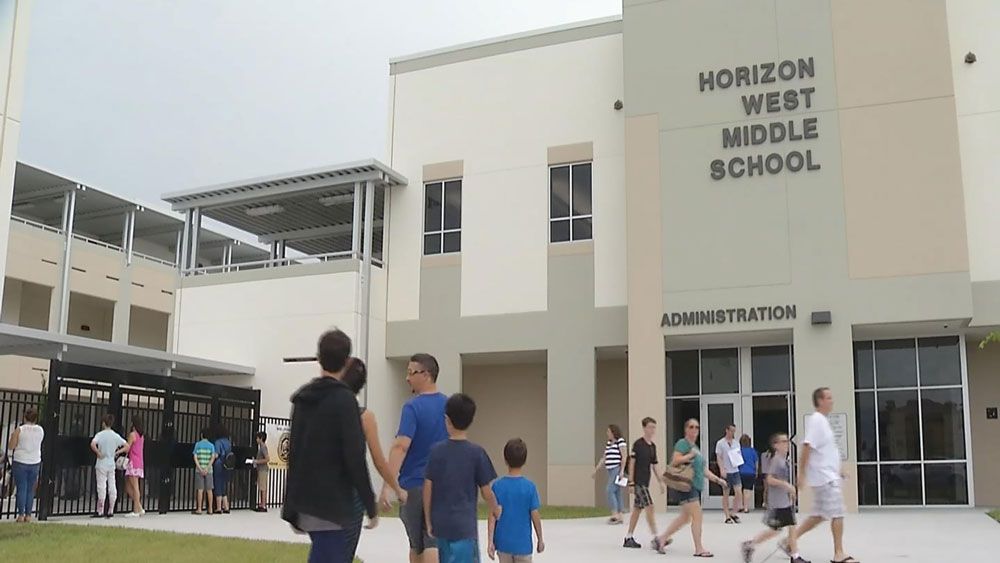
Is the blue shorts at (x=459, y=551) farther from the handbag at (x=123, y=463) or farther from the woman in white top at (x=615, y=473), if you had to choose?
the handbag at (x=123, y=463)

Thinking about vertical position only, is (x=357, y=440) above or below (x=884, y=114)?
below

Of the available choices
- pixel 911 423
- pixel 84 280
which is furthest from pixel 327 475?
pixel 84 280

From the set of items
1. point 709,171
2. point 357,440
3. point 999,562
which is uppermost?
point 709,171

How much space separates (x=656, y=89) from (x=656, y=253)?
12.8ft

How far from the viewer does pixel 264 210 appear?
2764 cm

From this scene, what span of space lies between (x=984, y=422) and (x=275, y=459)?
1573cm

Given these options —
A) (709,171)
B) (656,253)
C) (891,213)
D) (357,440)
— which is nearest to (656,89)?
(709,171)

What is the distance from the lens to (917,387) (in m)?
21.1

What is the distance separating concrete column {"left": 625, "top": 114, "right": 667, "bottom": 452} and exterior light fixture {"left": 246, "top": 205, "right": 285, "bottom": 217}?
10.7m

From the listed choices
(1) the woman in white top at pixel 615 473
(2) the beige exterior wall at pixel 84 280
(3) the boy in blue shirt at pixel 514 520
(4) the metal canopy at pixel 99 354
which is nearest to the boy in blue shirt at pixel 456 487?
(3) the boy in blue shirt at pixel 514 520

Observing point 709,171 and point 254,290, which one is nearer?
point 709,171

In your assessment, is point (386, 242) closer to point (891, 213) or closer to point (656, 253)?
point (656, 253)

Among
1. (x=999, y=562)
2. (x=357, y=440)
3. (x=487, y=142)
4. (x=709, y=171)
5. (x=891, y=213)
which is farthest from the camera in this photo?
(x=487, y=142)

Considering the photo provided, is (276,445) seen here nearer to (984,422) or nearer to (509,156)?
(509,156)
